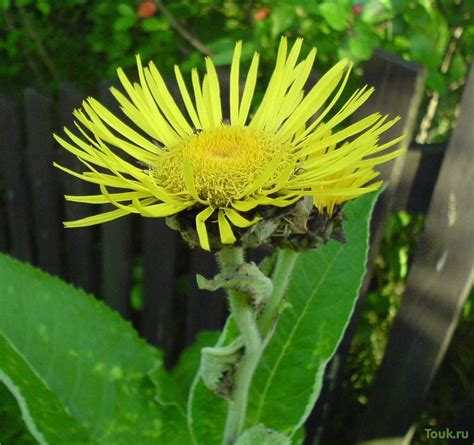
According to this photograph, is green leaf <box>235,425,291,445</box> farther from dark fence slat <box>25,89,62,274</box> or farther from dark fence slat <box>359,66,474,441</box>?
dark fence slat <box>25,89,62,274</box>

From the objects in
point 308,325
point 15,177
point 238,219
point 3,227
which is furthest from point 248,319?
point 3,227

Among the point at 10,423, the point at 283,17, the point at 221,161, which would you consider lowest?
the point at 10,423

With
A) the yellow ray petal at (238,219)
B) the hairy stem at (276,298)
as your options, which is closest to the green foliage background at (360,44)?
the hairy stem at (276,298)

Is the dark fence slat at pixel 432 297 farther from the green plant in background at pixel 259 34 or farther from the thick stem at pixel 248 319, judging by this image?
the thick stem at pixel 248 319

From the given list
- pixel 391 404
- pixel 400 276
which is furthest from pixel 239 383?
pixel 400 276

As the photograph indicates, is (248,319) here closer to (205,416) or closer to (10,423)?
(205,416)

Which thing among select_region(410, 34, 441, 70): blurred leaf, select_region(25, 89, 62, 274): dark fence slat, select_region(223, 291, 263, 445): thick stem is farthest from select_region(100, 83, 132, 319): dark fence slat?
select_region(223, 291, 263, 445): thick stem
